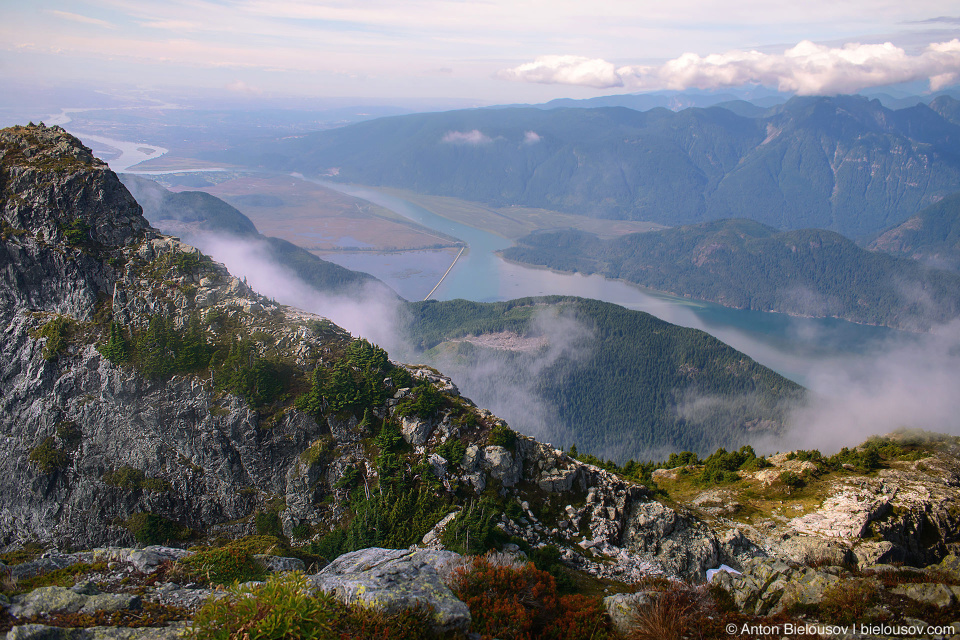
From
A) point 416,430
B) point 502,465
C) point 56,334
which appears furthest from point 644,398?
point 56,334

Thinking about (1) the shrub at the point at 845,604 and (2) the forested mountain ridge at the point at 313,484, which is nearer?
(1) the shrub at the point at 845,604

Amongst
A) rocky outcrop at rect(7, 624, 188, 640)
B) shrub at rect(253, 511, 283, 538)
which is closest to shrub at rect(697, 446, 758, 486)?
shrub at rect(253, 511, 283, 538)

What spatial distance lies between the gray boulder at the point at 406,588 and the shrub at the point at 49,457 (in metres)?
43.3

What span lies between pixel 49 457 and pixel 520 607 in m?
55.5

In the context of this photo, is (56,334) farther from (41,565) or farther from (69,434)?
(41,565)

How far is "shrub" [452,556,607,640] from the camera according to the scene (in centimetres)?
2106

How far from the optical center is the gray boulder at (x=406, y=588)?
2022 cm

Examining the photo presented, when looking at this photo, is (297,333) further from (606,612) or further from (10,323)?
(606,612)

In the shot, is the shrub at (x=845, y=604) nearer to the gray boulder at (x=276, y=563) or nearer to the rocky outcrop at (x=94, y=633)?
the rocky outcrop at (x=94, y=633)

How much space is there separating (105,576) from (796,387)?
210036mm

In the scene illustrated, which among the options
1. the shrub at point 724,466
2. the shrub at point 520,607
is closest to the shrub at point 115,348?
the shrub at point 520,607

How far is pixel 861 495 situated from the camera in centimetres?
4509

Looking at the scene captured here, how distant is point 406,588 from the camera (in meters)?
21.4

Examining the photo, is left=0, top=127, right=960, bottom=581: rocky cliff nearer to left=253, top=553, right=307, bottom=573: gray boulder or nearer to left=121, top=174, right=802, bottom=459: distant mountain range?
left=253, top=553, right=307, bottom=573: gray boulder
